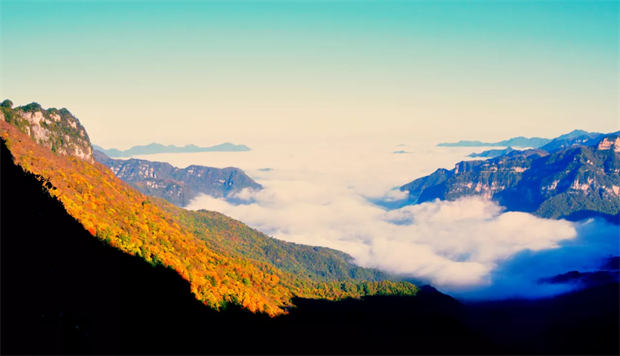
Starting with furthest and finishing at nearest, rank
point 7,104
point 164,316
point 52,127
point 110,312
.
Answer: point 52,127, point 7,104, point 164,316, point 110,312

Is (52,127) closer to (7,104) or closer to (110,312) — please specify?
(7,104)

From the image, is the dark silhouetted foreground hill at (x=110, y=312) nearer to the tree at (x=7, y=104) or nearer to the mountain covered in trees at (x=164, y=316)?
the mountain covered in trees at (x=164, y=316)

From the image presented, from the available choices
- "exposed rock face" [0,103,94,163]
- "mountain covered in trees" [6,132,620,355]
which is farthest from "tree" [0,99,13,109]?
"mountain covered in trees" [6,132,620,355]

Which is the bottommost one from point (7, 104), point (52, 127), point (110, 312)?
point (110, 312)

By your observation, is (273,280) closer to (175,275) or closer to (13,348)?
(175,275)

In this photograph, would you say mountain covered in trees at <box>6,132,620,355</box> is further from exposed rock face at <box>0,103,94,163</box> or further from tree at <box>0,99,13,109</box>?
tree at <box>0,99,13,109</box>

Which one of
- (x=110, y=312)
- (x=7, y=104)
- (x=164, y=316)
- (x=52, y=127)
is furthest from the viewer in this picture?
(x=52, y=127)

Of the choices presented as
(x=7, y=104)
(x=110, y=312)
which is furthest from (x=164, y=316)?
(x=7, y=104)

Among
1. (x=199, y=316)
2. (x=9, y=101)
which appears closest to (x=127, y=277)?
(x=199, y=316)
